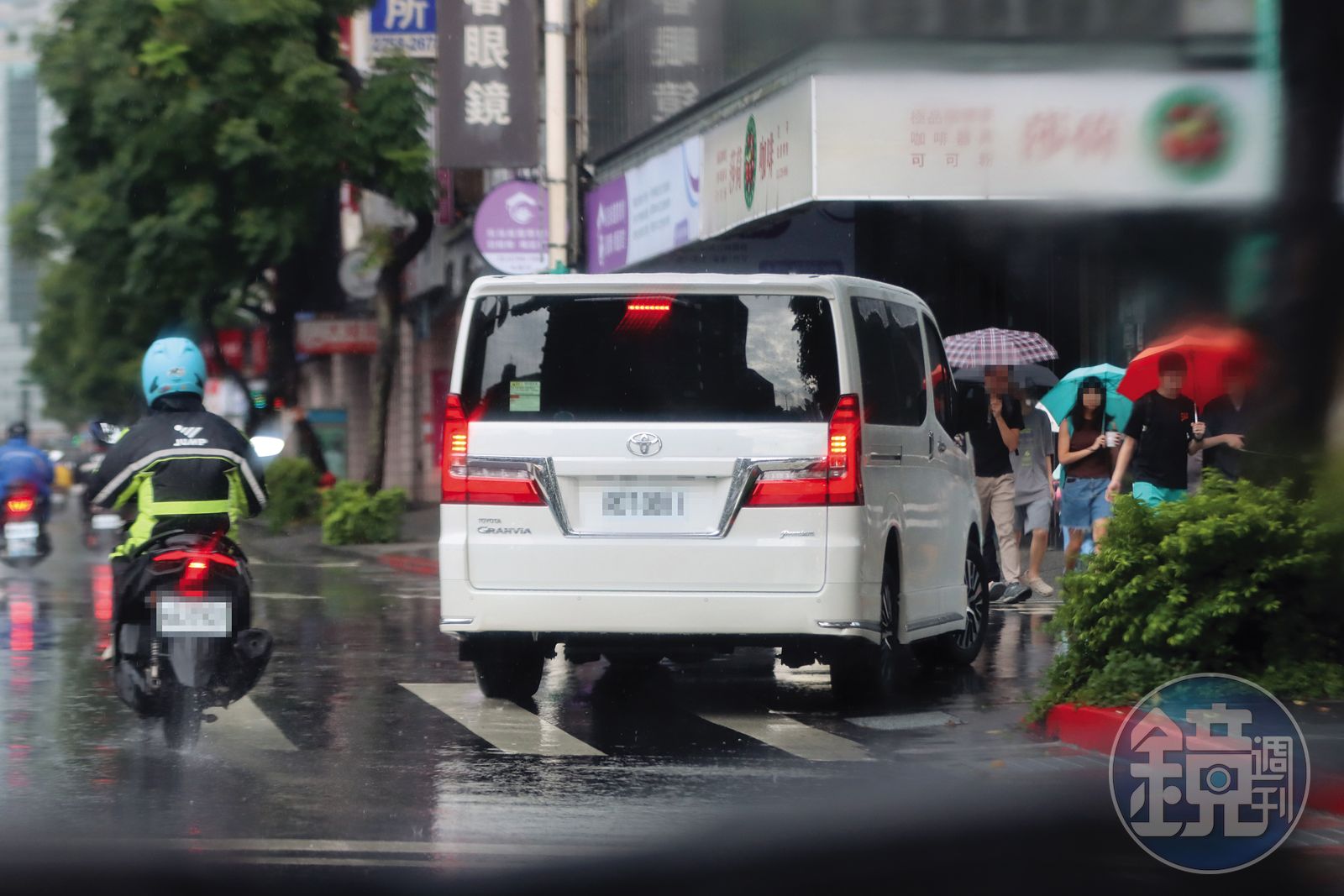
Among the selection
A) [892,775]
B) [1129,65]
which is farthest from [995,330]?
[892,775]

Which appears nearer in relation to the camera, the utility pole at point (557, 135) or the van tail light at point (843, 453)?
the van tail light at point (843, 453)

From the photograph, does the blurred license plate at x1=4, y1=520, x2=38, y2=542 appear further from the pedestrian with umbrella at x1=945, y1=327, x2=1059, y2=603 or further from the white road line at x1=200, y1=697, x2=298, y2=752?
the white road line at x1=200, y1=697, x2=298, y2=752

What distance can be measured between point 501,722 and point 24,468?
48.0 feet

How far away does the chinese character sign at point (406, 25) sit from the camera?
31719 mm

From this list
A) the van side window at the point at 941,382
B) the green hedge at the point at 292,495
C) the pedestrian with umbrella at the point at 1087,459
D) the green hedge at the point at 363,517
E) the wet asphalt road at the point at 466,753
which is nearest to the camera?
the wet asphalt road at the point at 466,753

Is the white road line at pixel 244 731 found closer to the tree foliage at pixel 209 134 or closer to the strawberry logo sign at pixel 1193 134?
the strawberry logo sign at pixel 1193 134

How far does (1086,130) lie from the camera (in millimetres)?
9688

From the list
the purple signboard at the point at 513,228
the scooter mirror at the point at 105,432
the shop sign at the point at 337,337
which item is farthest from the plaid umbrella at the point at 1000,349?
the shop sign at the point at 337,337

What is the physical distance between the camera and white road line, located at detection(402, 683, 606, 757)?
8531 millimetres

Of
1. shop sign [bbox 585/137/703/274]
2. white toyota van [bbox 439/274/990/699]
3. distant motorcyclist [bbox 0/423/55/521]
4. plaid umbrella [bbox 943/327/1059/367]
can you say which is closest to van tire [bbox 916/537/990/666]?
white toyota van [bbox 439/274/990/699]

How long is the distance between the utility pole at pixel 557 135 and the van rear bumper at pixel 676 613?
12.6m

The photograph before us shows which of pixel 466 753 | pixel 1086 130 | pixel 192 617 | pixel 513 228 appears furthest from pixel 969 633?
pixel 513 228

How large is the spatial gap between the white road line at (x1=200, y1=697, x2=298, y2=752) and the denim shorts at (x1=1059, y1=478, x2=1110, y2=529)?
266 inches

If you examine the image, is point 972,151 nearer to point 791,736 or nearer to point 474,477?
point 474,477
